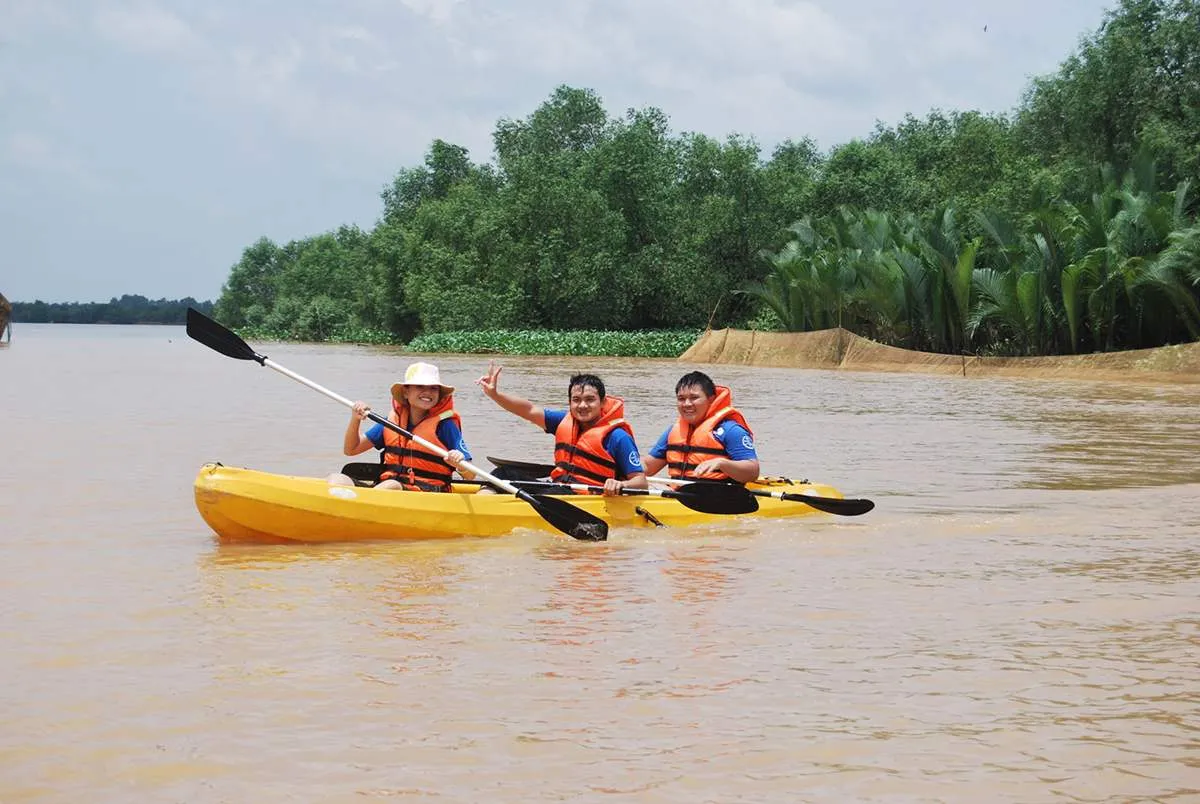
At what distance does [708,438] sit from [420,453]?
1.93 m

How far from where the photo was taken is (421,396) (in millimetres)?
9023

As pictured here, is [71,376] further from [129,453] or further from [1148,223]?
[1148,223]

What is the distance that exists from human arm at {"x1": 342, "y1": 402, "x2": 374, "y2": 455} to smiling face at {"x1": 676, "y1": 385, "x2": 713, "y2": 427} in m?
2.04

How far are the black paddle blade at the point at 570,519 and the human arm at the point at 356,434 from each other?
1.08 m

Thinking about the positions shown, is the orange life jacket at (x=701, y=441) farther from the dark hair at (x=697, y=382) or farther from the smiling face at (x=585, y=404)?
the smiling face at (x=585, y=404)

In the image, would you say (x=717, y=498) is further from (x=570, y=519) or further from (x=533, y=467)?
(x=533, y=467)

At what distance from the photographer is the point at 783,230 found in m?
53.4

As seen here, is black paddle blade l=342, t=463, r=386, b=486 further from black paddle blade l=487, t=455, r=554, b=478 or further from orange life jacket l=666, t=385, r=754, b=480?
orange life jacket l=666, t=385, r=754, b=480

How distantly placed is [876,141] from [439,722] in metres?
80.9

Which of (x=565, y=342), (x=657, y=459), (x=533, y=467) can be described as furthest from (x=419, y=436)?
(x=565, y=342)

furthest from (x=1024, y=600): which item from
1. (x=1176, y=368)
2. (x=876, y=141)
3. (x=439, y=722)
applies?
(x=876, y=141)

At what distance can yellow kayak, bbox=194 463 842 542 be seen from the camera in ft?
28.2

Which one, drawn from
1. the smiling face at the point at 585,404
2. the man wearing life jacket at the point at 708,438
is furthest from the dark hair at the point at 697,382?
the smiling face at the point at 585,404

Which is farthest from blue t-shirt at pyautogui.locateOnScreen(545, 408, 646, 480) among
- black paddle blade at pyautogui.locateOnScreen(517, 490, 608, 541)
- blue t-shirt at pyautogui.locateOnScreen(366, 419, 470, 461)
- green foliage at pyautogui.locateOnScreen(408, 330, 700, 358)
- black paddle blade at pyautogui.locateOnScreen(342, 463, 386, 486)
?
green foliage at pyautogui.locateOnScreen(408, 330, 700, 358)
